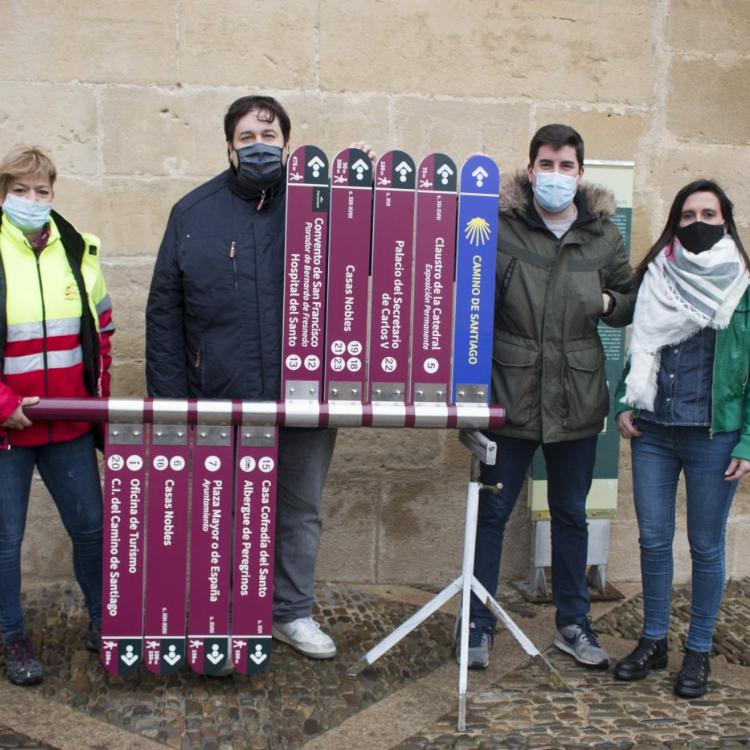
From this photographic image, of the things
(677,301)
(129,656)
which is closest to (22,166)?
(129,656)

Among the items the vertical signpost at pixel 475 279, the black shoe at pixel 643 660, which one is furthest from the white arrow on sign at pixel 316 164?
the black shoe at pixel 643 660

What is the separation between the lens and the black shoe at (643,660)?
12.6ft

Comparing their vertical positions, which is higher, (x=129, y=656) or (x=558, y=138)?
(x=558, y=138)

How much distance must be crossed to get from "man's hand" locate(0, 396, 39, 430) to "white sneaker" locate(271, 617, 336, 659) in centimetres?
128

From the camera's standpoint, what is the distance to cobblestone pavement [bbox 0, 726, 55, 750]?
3.29m

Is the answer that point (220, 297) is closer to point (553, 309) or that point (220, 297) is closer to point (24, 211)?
point (24, 211)

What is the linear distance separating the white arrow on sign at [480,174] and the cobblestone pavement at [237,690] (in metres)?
1.80

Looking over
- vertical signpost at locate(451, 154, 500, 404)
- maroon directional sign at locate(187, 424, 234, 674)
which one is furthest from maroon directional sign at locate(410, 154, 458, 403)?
maroon directional sign at locate(187, 424, 234, 674)

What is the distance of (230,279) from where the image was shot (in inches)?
139

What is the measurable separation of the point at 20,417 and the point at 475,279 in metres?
1.51

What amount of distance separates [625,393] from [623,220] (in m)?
1.11

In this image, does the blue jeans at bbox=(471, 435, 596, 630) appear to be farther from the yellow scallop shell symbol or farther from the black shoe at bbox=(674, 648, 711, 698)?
the yellow scallop shell symbol

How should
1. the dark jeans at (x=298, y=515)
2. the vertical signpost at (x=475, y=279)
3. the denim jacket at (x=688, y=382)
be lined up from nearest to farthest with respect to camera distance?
1. the vertical signpost at (x=475, y=279)
2. the denim jacket at (x=688, y=382)
3. the dark jeans at (x=298, y=515)

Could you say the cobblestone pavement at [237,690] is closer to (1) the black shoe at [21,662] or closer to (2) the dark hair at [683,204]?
(1) the black shoe at [21,662]
